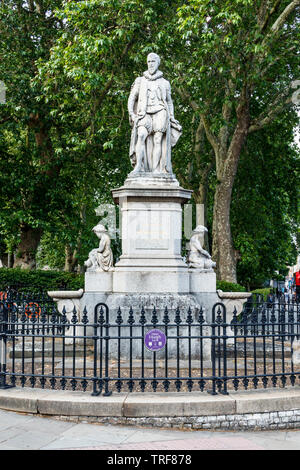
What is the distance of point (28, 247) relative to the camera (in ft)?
67.8

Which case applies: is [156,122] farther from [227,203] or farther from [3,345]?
[227,203]

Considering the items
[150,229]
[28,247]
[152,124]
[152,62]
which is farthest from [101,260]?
[28,247]

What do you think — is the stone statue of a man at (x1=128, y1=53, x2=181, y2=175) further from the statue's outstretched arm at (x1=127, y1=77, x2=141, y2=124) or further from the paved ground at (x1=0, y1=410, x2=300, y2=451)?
the paved ground at (x1=0, y1=410, x2=300, y2=451)

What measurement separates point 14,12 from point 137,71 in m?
5.23

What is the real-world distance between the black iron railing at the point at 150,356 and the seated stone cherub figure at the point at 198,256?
3.59ft

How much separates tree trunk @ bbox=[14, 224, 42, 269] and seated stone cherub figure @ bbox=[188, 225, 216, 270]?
11366mm

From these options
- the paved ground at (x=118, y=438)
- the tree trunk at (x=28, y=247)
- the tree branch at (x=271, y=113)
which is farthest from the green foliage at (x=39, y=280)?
the paved ground at (x=118, y=438)

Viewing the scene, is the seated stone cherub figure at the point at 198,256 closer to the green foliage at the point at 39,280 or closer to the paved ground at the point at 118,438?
the paved ground at the point at 118,438

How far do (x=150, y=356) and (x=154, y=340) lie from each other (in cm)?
236

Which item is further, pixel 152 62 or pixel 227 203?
pixel 227 203

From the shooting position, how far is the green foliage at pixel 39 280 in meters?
17.4

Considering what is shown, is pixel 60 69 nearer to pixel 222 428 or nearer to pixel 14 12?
pixel 14 12

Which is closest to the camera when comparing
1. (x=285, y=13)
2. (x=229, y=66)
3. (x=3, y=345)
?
(x=3, y=345)

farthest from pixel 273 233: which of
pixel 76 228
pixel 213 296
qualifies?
pixel 213 296
